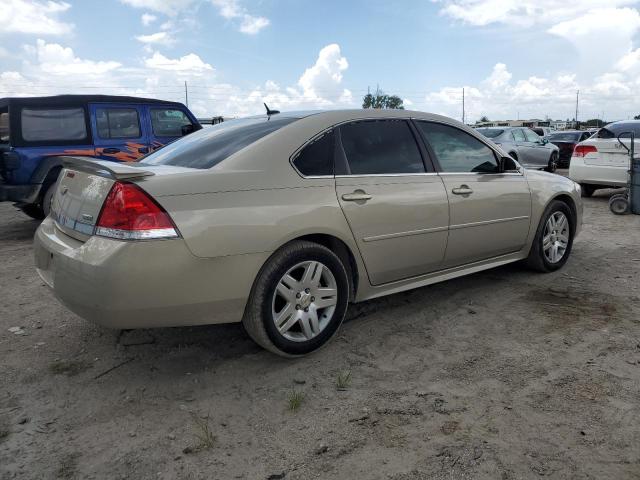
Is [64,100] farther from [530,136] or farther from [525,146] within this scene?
[530,136]

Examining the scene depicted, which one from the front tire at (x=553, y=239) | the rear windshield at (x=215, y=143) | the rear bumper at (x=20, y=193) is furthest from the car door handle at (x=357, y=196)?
the rear bumper at (x=20, y=193)

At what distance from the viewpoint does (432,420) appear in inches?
99.3

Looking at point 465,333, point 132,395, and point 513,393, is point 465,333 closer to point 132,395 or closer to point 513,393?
point 513,393

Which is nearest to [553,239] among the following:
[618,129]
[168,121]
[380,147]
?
[380,147]

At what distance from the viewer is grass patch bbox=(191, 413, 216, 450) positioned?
92.5 inches

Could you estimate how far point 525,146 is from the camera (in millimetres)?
14922

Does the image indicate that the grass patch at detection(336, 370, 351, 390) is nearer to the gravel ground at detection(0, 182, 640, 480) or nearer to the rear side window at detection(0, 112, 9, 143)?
the gravel ground at detection(0, 182, 640, 480)

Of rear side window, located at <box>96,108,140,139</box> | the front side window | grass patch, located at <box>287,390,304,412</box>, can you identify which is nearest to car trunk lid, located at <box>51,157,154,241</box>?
grass patch, located at <box>287,390,304,412</box>

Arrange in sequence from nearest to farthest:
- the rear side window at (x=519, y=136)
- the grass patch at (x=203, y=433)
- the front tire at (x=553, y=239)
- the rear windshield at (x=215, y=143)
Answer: the grass patch at (x=203, y=433), the rear windshield at (x=215, y=143), the front tire at (x=553, y=239), the rear side window at (x=519, y=136)

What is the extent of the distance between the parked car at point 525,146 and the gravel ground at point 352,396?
1085 cm

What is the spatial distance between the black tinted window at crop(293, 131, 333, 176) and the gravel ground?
3.73ft

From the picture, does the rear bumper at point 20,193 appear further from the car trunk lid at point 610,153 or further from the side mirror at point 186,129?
the car trunk lid at point 610,153

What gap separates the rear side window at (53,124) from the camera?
22.4 feet

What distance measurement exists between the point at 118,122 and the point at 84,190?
17.2 ft
